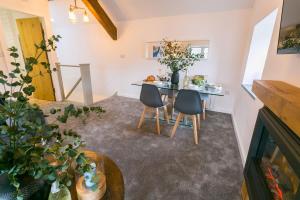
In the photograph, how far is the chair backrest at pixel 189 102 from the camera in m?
2.16

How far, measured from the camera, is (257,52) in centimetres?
263

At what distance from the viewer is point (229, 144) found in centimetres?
232

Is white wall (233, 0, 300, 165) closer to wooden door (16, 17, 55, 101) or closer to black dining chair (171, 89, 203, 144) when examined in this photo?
black dining chair (171, 89, 203, 144)

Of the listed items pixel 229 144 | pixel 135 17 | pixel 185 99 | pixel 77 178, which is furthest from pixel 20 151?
pixel 135 17

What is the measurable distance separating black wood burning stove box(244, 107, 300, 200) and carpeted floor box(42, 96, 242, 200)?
1.90 feet

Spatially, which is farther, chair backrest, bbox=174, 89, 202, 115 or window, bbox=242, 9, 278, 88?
window, bbox=242, 9, 278, 88

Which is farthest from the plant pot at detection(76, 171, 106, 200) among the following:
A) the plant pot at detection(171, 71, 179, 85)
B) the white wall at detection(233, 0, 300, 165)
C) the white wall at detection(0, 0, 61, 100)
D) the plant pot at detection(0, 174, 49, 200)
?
the white wall at detection(0, 0, 61, 100)

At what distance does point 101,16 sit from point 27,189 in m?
4.21

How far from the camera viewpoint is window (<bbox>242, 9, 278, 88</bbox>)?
2.39 meters

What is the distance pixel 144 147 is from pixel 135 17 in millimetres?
3398

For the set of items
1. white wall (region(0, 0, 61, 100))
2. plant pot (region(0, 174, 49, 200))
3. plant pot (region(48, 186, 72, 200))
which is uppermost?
white wall (region(0, 0, 61, 100))

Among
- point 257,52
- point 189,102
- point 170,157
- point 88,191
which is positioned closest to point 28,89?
point 88,191

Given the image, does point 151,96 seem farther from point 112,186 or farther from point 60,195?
point 60,195

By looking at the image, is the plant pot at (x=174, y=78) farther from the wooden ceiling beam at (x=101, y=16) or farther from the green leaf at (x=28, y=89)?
the wooden ceiling beam at (x=101, y=16)
